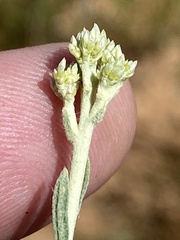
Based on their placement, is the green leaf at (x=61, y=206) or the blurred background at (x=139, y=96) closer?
the green leaf at (x=61, y=206)

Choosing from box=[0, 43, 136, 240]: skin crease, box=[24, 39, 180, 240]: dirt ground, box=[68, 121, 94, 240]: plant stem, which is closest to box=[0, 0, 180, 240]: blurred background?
box=[24, 39, 180, 240]: dirt ground

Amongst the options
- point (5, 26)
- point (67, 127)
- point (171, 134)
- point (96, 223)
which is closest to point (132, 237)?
point (96, 223)

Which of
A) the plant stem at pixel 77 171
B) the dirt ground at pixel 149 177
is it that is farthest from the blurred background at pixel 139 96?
the plant stem at pixel 77 171

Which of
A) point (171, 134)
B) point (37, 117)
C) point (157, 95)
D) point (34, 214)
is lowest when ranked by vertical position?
point (34, 214)

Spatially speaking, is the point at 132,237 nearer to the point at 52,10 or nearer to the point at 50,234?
the point at 50,234

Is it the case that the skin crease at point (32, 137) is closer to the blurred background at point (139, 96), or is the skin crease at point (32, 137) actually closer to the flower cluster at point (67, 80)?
the flower cluster at point (67, 80)

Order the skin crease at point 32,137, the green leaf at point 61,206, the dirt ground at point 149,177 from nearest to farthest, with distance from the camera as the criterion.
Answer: the green leaf at point 61,206
the skin crease at point 32,137
the dirt ground at point 149,177

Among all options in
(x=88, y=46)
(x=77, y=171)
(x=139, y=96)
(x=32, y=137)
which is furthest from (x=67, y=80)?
(x=139, y=96)
